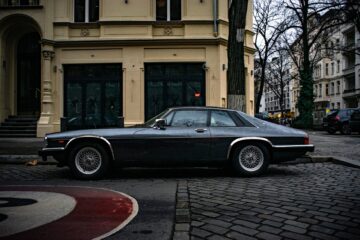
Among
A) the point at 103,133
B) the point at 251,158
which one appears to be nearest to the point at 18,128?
the point at 103,133

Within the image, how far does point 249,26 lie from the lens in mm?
21156

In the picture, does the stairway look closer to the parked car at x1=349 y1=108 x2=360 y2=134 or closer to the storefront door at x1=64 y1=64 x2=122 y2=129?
the storefront door at x1=64 y1=64 x2=122 y2=129

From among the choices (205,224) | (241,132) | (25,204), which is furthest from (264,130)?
(25,204)

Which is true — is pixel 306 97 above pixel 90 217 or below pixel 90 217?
above

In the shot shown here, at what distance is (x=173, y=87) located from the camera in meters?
18.8

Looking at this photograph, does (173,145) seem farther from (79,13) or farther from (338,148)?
(79,13)

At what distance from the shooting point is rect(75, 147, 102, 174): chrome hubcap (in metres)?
7.68

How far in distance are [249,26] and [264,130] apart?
47.2 feet

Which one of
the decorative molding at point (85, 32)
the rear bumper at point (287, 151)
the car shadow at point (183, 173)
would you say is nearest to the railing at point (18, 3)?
the decorative molding at point (85, 32)

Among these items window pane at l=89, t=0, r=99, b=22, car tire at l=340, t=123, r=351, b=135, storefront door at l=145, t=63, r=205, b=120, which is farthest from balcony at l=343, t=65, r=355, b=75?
window pane at l=89, t=0, r=99, b=22

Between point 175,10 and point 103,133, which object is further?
point 175,10

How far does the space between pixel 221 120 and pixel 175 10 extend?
12578mm

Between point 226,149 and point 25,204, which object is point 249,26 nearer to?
point 226,149

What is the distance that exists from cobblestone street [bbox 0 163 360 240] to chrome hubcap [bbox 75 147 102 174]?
14.6 inches
